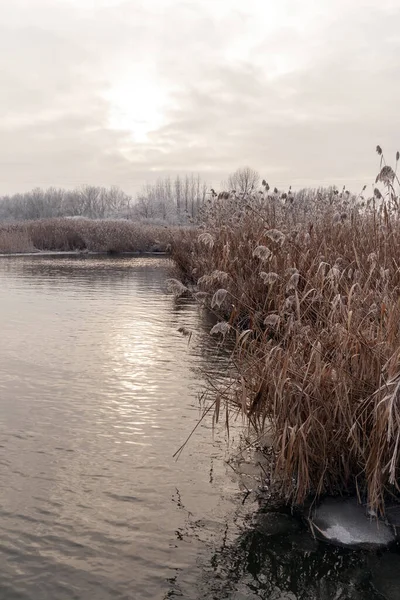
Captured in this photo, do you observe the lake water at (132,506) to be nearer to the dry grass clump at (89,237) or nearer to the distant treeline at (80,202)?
the dry grass clump at (89,237)

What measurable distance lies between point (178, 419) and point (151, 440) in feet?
1.87

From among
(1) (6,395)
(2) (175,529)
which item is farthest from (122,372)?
(2) (175,529)

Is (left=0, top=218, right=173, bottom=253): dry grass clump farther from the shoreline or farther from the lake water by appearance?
the lake water

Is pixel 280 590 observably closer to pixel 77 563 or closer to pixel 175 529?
pixel 175 529

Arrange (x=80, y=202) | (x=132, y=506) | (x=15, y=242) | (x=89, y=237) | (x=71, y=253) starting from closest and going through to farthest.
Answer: (x=132, y=506) → (x=15, y=242) → (x=71, y=253) → (x=89, y=237) → (x=80, y=202)

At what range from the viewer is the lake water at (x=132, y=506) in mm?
3246

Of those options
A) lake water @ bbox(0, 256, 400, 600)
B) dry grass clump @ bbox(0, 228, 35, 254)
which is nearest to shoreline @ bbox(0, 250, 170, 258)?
dry grass clump @ bbox(0, 228, 35, 254)

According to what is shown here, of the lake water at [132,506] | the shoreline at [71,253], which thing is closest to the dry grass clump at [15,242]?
the shoreline at [71,253]

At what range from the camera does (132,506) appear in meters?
3.99

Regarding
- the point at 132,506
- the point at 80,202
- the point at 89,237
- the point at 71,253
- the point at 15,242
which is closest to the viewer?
the point at 132,506

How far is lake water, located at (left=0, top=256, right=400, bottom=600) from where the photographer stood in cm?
325

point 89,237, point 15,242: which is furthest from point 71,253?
point 15,242

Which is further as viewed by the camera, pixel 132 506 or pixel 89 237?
pixel 89 237

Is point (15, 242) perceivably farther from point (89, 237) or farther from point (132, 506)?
point (132, 506)
